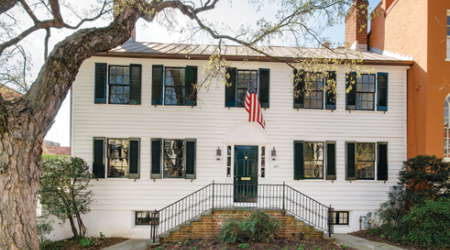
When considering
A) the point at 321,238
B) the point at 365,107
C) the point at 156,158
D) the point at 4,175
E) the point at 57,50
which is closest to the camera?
the point at 4,175

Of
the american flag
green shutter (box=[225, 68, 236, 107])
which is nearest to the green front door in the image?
the american flag

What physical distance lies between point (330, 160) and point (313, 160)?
59 cm

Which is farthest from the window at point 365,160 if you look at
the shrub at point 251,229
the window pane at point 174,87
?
the window pane at point 174,87

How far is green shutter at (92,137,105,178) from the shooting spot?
8516mm

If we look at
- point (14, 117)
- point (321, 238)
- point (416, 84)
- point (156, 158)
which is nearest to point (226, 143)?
point (156, 158)

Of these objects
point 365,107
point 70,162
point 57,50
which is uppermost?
point 57,50

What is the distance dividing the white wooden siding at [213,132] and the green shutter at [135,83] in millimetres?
171

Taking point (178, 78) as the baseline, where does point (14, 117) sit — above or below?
below

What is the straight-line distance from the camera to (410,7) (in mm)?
9344

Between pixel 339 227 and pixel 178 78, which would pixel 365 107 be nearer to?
pixel 339 227

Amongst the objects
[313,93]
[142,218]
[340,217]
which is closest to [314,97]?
[313,93]

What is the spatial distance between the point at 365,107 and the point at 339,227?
4557 millimetres

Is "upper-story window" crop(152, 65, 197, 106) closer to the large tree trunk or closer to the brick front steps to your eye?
the large tree trunk

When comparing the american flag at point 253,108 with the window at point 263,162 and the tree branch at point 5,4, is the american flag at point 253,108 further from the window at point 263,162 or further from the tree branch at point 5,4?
the tree branch at point 5,4
